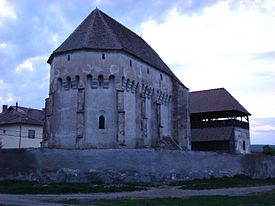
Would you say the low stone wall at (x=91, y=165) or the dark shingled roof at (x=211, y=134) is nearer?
the low stone wall at (x=91, y=165)

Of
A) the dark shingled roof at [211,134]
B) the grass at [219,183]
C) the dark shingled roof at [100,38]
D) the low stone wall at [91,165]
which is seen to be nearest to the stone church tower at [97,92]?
the dark shingled roof at [100,38]

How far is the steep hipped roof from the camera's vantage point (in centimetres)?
4300

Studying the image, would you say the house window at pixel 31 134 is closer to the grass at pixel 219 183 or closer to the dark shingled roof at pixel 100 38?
the dark shingled roof at pixel 100 38

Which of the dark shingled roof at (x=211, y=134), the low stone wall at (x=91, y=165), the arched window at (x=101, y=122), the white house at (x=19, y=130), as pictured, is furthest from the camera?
the white house at (x=19, y=130)

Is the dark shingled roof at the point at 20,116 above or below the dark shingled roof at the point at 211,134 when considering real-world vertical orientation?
above

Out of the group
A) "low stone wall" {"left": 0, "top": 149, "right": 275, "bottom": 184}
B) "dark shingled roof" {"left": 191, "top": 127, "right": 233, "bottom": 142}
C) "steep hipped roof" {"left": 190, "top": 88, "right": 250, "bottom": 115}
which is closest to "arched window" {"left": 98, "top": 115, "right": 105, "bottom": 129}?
"low stone wall" {"left": 0, "top": 149, "right": 275, "bottom": 184}

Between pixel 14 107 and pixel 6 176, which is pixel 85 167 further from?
pixel 14 107

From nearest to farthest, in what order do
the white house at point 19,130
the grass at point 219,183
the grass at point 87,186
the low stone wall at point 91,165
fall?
1. the grass at point 87,186
2. the grass at point 219,183
3. the low stone wall at point 91,165
4. the white house at point 19,130

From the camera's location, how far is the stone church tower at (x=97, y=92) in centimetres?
3009

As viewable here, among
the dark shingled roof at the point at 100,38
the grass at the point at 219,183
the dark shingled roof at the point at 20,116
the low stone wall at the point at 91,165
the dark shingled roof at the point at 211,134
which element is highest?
the dark shingled roof at the point at 100,38

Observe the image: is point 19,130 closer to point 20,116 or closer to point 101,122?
point 20,116

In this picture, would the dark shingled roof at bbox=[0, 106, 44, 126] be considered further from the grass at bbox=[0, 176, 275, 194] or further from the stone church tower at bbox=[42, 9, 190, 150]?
the grass at bbox=[0, 176, 275, 194]

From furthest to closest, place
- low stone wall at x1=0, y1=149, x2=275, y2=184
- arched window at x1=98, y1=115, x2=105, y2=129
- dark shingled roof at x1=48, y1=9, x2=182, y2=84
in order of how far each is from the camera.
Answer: dark shingled roof at x1=48, y1=9, x2=182, y2=84 → arched window at x1=98, y1=115, x2=105, y2=129 → low stone wall at x1=0, y1=149, x2=275, y2=184

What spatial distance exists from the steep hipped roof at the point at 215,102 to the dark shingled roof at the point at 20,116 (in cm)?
1980
